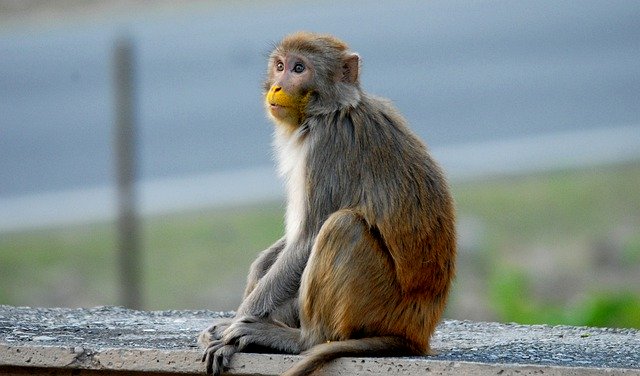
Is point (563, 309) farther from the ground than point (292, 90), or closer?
closer

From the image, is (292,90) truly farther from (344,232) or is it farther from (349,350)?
(349,350)

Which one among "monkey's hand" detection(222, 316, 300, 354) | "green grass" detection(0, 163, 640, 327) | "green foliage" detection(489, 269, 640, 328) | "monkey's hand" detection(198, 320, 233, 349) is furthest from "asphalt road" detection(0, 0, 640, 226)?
"monkey's hand" detection(222, 316, 300, 354)

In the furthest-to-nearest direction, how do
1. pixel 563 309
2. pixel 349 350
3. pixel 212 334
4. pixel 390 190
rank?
pixel 563 309 → pixel 212 334 → pixel 390 190 → pixel 349 350

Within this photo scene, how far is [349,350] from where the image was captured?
610cm

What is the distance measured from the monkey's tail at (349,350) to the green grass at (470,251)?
4.51 m

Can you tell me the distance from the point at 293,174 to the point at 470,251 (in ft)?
20.5

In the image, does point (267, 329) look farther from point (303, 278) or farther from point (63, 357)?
point (63, 357)

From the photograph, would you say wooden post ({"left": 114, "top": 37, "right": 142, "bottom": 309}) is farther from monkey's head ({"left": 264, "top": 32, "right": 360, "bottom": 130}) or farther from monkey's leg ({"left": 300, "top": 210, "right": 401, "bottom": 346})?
monkey's leg ({"left": 300, "top": 210, "right": 401, "bottom": 346})

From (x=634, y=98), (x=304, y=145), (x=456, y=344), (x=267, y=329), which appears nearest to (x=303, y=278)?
(x=267, y=329)

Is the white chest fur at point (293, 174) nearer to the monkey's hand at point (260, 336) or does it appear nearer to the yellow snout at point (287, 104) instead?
the yellow snout at point (287, 104)

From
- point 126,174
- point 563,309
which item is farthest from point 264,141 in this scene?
point 563,309

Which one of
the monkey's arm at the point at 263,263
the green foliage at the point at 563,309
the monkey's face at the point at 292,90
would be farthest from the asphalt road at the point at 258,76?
the monkey's face at the point at 292,90

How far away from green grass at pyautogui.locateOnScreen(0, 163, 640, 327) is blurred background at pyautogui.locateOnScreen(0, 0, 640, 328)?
0.03 meters

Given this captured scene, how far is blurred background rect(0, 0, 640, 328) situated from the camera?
1240 cm
